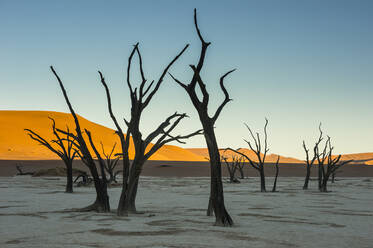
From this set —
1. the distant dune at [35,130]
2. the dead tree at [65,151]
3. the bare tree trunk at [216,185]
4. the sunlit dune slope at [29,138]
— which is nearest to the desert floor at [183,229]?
the bare tree trunk at [216,185]

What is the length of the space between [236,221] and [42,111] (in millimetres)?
89878

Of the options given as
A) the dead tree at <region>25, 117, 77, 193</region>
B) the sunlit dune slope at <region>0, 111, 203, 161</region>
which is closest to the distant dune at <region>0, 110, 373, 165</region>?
the sunlit dune slope at <region>0, 111, 203, 161</region>

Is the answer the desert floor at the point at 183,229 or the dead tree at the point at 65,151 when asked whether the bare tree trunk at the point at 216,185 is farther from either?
the dead tree at the point at 65,151

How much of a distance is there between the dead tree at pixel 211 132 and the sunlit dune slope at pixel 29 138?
4976cm

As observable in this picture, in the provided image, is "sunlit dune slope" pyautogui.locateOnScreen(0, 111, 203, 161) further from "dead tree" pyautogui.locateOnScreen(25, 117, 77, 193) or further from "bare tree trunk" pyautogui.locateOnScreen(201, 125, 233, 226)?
"bare tree trunk" pyautogui.locateOnScreen(201, 125, 233, 226)

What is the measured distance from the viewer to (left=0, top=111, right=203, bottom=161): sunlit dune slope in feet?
187

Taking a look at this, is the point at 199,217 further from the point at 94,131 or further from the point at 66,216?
the point at 94,131

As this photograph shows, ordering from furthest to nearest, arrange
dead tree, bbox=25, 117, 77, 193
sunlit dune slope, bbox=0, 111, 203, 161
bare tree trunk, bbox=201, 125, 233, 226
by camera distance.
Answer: sunlit dune slope, bbox=0, 111, 203, 161 → dead tree, bbox=25, 117, 77, 193 → bare tree trunk, bbox=201, 125, 233, 226

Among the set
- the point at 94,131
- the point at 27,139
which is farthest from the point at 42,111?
the point at 27,139

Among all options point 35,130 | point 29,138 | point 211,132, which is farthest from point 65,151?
point 35,130

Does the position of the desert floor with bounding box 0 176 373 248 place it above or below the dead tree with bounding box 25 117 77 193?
below

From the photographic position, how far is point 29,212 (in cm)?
697

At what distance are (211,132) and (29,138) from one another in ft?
215

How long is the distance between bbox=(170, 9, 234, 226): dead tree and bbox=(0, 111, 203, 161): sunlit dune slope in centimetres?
4976
